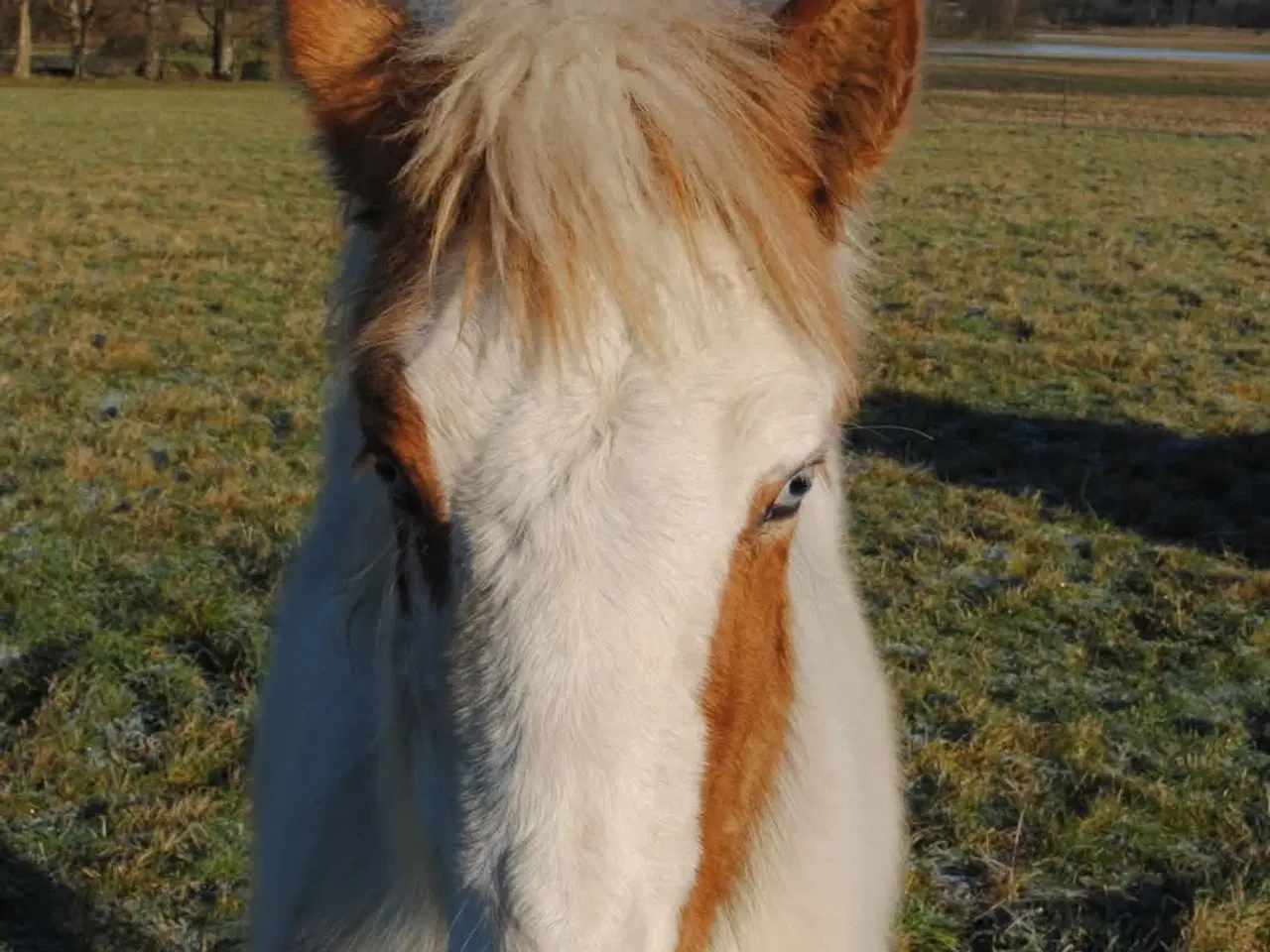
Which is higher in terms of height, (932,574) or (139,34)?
(932,574)

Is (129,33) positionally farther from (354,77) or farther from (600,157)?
(600,157)

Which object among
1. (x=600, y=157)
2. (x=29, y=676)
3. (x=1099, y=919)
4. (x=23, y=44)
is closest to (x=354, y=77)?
(x=600, y=157)

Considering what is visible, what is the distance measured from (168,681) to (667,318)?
3.45 m

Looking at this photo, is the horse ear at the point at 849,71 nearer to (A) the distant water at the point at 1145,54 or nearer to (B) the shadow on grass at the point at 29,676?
(B) the shadow on grass at the point at 29,676

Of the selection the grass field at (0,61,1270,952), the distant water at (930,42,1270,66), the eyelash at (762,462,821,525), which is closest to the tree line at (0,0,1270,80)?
the distant water at (930,42,1270,66)

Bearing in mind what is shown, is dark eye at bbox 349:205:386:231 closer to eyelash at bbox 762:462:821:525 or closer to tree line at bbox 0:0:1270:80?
eyelash at bbox 762:462:821:525

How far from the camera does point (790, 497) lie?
1559 millimetres

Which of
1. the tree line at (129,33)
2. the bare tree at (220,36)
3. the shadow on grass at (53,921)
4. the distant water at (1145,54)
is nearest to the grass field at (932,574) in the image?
the shadow on grass at (53,921)

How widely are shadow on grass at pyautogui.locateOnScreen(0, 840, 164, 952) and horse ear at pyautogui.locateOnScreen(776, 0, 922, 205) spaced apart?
2761 mm

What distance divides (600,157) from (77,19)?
45.4 metres

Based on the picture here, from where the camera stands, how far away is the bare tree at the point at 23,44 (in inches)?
1557

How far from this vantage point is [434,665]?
1.53 metres

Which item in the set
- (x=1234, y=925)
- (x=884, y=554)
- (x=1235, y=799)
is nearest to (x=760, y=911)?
(x=1234, y=925)

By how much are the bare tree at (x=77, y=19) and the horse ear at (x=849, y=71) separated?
4504 cm
